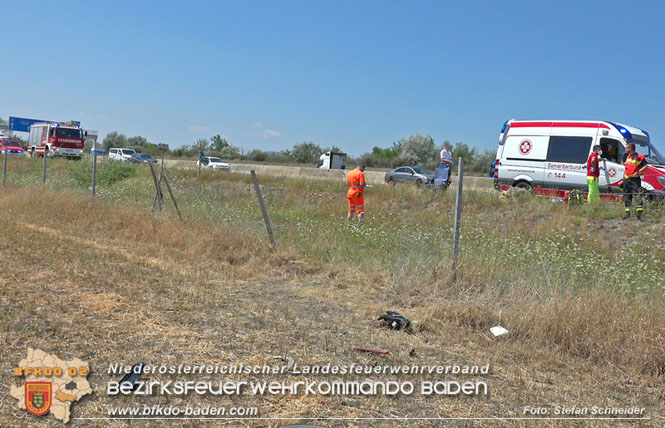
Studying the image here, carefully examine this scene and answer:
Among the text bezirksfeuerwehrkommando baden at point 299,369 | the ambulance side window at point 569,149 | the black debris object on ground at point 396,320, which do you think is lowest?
the text bezirksfeuerwehrkommando baden at point 299,369

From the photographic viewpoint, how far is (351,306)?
6578mm

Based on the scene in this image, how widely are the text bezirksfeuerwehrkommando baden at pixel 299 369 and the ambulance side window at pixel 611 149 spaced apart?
533 inches

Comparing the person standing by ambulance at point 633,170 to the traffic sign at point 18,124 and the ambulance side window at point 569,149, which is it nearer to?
the ambulance side window at point 569,149

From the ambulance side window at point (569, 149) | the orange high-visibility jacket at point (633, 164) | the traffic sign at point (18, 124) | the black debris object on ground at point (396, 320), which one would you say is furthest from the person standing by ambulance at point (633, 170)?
the traffic sign at point (18, 124)

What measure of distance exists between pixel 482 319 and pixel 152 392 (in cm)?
343

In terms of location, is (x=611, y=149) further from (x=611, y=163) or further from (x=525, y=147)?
(x=525, y=147)

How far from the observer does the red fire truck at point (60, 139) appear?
125 feet

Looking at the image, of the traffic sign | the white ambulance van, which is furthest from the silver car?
the traffic sign

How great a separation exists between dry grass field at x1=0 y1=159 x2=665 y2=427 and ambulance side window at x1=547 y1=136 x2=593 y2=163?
6789mm

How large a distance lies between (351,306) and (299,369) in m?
2.23

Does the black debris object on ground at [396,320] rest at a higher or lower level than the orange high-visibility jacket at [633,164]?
lower

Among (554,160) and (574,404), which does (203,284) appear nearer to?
(574,404)

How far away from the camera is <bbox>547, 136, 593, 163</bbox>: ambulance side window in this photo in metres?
16.6

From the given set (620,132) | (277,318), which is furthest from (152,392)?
(620,132)
